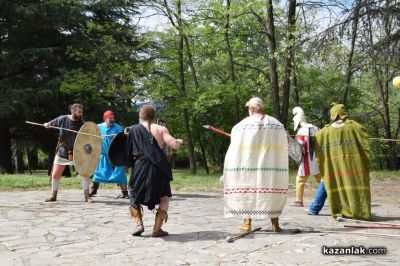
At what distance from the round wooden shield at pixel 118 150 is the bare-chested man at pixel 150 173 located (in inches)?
10.6

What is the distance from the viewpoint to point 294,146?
23.4ft

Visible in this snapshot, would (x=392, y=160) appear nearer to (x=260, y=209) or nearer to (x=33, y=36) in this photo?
(x=33, y=36)

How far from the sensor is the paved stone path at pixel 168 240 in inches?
188

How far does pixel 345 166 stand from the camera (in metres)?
7.07

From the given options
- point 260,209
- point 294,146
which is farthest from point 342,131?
point 260,209

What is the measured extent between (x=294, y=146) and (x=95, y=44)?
16593 millimetres

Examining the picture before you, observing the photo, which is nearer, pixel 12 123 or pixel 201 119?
pixel 12 123

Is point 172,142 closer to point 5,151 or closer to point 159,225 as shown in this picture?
point 159,225

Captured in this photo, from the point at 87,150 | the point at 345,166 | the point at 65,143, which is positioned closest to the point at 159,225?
the point at 345,166

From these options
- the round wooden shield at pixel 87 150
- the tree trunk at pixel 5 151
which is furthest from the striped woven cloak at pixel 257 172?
the tree trunk at pixel 5 151

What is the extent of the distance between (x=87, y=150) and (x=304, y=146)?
13.2ft

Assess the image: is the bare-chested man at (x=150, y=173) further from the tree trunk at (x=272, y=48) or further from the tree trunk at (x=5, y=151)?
the tree trunk at (x=5, y=151)

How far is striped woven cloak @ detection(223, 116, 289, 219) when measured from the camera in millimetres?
6008

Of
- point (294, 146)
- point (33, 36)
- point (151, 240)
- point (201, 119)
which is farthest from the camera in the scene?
point (201, 119)
